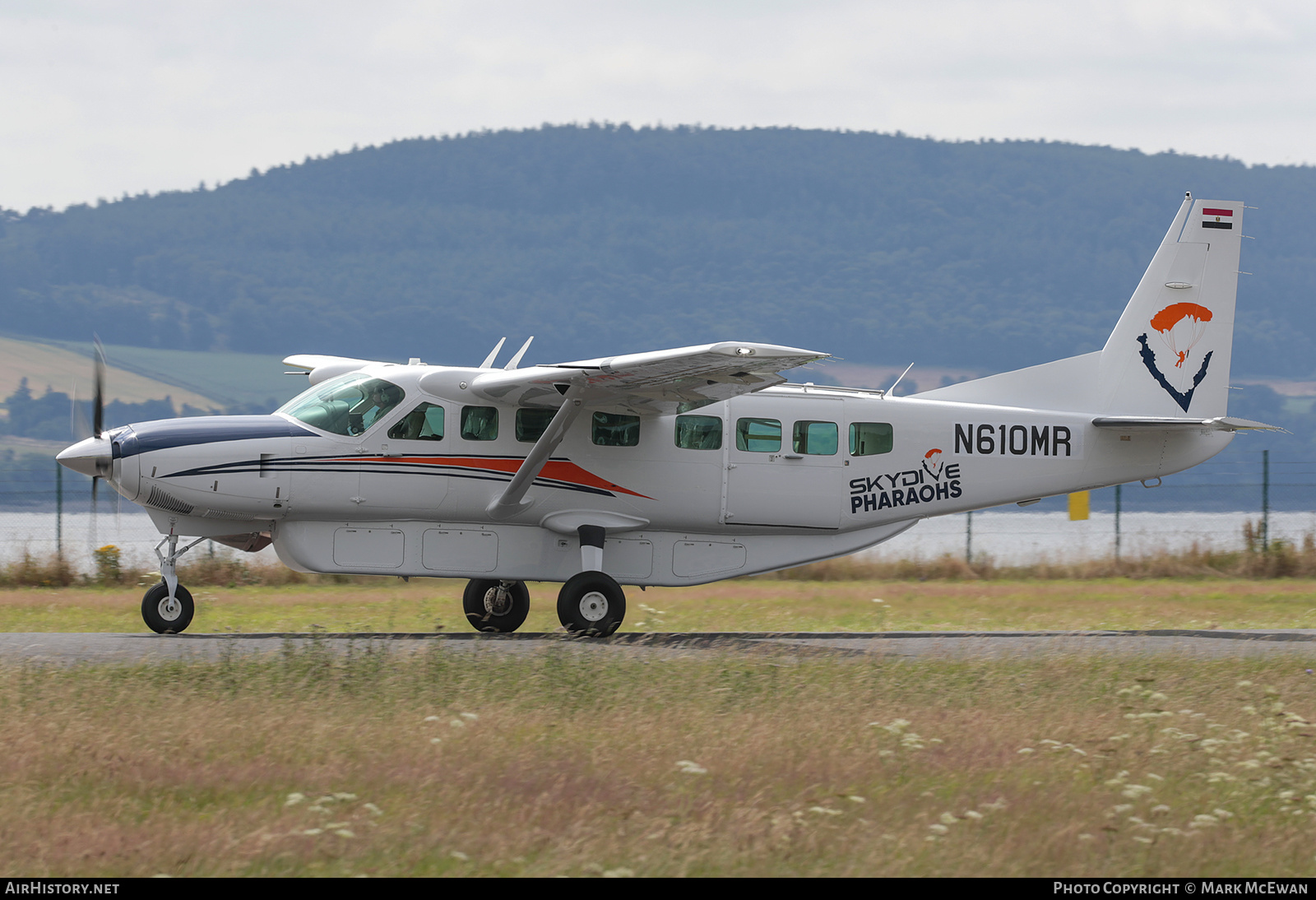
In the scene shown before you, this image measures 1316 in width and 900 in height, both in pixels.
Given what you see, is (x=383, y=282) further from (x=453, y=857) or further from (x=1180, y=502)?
(x=453, y=857)

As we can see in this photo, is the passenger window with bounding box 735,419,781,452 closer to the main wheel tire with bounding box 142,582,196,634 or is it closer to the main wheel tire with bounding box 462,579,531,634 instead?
the main wheel tire with bounding box 462,579,531,634

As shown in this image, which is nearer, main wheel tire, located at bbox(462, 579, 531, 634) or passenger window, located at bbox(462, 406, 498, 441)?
passenger window, located at bbox(462, 406, 498, 441)

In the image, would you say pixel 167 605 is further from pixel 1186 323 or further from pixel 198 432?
pixel 1186 323

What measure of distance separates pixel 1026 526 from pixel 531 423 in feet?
216

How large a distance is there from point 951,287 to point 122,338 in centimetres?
10613

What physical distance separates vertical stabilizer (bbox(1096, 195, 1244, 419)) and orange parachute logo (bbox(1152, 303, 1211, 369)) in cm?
1

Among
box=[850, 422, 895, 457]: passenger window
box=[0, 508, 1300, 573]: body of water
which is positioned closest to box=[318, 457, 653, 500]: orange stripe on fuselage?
box=[850, 422, 895, 457]: passenger window

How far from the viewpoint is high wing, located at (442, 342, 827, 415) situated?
36.9 feet

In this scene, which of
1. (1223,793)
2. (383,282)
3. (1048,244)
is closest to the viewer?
(1223,793)

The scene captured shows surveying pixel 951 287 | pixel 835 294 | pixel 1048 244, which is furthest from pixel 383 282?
pixel 1048 244

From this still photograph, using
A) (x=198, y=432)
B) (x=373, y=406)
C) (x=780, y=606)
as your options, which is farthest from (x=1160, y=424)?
(x=198, y=432)

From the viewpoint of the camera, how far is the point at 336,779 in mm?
6887

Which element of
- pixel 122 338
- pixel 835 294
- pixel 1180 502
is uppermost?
pixel 835 294

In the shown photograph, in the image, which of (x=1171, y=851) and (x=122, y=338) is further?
(x=122, y=338)
